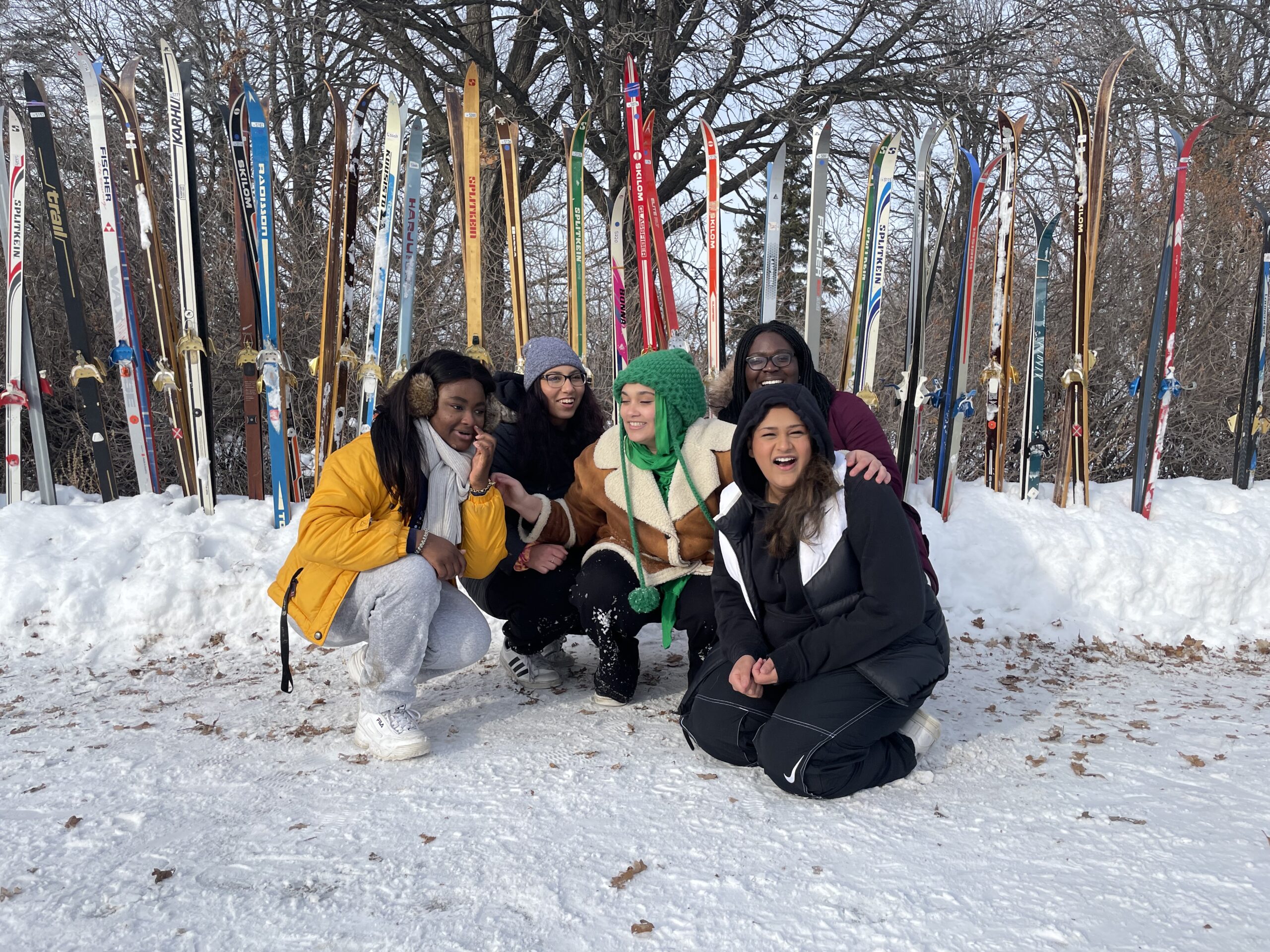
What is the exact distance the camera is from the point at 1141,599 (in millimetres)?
3410

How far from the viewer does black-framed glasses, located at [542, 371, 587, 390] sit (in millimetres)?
2641

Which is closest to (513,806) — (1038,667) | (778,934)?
(778,934)

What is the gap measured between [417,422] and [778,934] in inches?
58.3

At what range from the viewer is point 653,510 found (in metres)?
2.34

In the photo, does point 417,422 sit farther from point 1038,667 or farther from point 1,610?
point 1038,667

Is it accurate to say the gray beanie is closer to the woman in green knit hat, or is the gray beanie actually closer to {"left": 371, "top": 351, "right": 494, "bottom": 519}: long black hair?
the woman in green knit hat

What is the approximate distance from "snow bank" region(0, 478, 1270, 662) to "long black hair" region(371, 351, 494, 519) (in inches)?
50.2

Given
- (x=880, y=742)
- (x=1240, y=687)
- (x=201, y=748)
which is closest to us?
(x=880, y=742)

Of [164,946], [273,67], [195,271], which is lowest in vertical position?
[164,946]

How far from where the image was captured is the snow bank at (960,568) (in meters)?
3.00

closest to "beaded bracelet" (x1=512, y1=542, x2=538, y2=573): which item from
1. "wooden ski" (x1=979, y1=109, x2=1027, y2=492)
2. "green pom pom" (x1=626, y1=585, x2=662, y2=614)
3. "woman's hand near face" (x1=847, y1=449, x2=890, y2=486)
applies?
"green pom pom" (x1=626, y1=585, x2=662, y2=614)

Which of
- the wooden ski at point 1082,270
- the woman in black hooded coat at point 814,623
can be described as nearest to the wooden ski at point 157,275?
the woman in black hooded coat at point 814,623

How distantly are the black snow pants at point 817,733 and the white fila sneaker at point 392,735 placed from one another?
702 millimetres

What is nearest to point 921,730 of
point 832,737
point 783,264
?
point 832,737
